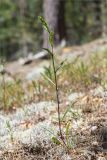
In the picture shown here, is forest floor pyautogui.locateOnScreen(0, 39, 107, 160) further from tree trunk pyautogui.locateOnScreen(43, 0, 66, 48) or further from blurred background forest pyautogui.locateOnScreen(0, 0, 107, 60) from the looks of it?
tree trunk pyautogui.locateOnScreen(43, 0, 66, 48)

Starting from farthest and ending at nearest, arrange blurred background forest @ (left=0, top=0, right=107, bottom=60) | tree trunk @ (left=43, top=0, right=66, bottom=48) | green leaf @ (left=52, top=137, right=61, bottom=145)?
blurred background forest @ (left=0, top=0, right=107, bottom=60) → tree trunk @ (left=43, top=0, right=66, bottom=48) → green leaf @ (left=52, top=137, right=61, bottom=145)

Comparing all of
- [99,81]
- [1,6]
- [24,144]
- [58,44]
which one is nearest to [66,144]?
[24,144]

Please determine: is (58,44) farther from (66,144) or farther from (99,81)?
(66,144)

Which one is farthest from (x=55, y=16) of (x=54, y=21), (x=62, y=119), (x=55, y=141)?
(x=55, y=141)

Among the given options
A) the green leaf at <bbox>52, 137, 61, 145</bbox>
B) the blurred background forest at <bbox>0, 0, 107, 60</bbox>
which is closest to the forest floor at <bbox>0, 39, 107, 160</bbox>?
the green leaf at <bbox>52, 137, 61, 145</bbox>

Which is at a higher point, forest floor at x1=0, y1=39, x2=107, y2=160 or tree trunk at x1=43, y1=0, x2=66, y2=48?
tree trunk at x1=43, y1=0, x2=66, y2=48

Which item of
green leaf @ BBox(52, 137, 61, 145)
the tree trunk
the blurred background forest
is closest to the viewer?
green leaf @ BBox(52, 137, 61, 145)

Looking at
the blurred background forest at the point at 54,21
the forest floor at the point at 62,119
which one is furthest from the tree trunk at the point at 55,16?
the forest floor at the point at 62,119

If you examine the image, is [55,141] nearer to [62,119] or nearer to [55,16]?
[62,119]

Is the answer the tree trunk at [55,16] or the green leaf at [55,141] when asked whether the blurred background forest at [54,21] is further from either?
the green leaf at [55,141]
